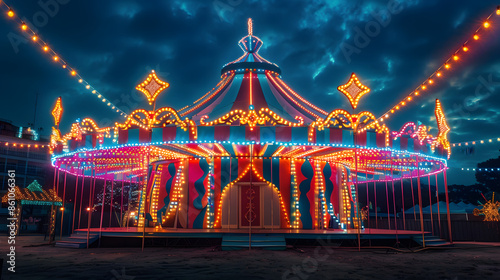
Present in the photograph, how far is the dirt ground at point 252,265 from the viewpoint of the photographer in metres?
6.38

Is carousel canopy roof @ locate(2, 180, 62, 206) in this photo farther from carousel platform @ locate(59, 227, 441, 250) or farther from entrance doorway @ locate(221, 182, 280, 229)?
entrance doorway @ locate(221, 182, 280, 229)

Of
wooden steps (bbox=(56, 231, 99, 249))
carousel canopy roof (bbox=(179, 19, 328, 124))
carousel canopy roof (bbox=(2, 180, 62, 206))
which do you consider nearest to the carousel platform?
wooden steps (bbox=(56, 231, 99, 249))

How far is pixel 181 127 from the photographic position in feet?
33.4

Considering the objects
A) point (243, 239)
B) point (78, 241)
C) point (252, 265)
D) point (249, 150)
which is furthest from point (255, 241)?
point (78, 241)

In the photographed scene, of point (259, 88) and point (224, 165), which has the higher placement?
point (259, 88)

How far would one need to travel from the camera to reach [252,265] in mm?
7402

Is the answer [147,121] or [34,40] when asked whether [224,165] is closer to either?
[147,121]

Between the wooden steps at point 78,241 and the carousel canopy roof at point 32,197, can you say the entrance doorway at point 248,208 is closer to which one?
the wooden steps at point 78,241

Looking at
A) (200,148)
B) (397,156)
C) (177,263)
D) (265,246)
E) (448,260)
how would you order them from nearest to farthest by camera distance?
1. (177,263)
2. (448,260)
3. (265,246)
4. (200,148)
5. (397,156)

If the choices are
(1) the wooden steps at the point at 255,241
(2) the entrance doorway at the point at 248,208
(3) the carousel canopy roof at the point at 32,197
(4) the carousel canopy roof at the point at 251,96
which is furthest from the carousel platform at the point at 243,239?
(3) the carousel canopy roof at the point at 32,197

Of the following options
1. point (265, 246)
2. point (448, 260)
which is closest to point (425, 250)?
point (448, 260)

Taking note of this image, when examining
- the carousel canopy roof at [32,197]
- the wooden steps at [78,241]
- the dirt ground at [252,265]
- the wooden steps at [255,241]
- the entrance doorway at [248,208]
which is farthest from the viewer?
the carousel canopy roof at [32,197]

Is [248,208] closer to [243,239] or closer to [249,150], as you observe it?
[249,150]

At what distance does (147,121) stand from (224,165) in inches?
148
